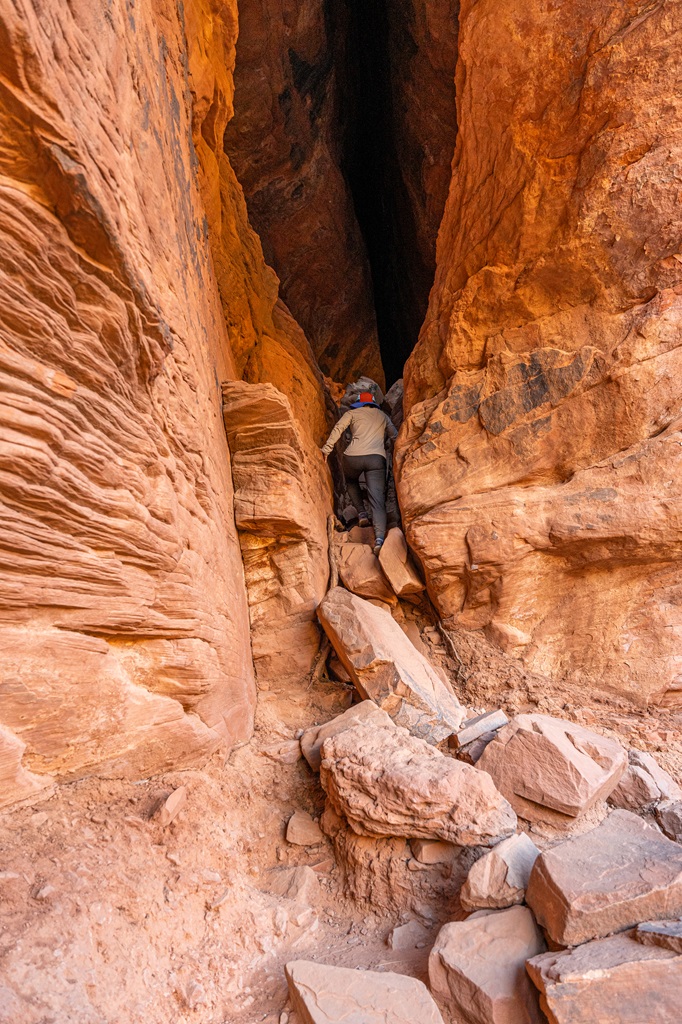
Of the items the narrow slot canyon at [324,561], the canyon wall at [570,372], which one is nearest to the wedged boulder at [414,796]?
the narrow slot canyon at [324,561]

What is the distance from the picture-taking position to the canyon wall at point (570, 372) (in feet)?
17.3

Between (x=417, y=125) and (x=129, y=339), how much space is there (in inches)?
370

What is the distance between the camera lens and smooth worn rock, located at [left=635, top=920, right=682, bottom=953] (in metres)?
2.34

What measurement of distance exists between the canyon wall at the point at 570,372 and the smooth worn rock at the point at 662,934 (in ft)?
9.42

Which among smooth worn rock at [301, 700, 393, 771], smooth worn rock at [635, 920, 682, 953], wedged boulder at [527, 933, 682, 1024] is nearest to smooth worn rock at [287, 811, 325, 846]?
smooth worn rock at [301, 700, 393, 771]

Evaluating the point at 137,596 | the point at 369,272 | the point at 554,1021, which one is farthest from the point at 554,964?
the point at 369,272

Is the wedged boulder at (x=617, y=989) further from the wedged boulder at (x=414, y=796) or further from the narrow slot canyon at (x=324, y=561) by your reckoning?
the wedged boulder at (x=414, y=796)

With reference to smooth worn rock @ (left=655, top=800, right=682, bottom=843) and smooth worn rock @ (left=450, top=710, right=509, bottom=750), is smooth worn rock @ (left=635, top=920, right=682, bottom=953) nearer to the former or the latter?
smooth worn rock @ (left=655, top=800, right=682, bottom=843)

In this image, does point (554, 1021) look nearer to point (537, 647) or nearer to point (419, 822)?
point (419, 822)

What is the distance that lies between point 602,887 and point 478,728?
5.75 ft

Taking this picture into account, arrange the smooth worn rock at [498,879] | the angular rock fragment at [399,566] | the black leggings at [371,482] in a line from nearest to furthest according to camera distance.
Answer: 1. the smooth worn rock at [498,879]
2. the angular rock fragment at [399,566]
3. the black leggings at [371,482]

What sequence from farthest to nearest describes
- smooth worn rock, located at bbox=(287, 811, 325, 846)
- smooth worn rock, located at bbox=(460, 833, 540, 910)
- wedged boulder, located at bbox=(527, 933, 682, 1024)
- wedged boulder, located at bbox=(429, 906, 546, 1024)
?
1. smooth worn rock, located at bbox=(287, 811, 325, 846)
2. smooth worn rock, located at bbox=(460, 833, 540, 910)
3. wedged boulder, located at bbox=(429, 906, 546, 1024)
4. wedged boulder, located at bbox=(527, 933, 682, 1024)

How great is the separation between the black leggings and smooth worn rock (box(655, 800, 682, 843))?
398 centimetres

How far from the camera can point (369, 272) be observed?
1228 centimetres
